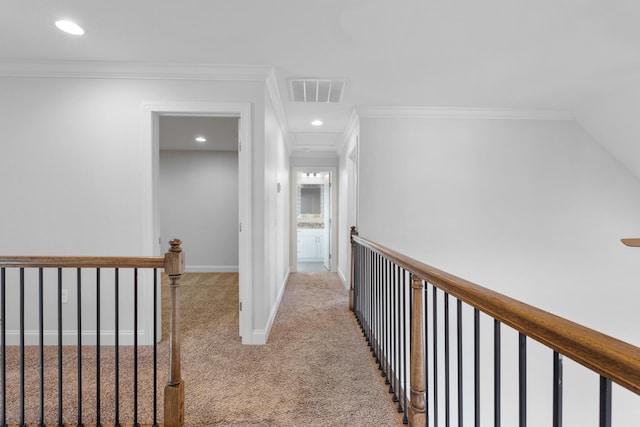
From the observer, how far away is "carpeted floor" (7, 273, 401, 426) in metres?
1.75

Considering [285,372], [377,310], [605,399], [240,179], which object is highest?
[240,179]

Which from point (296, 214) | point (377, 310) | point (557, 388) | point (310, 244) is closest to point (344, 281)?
point (296, 214)

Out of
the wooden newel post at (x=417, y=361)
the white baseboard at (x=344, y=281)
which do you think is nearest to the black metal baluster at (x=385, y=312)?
the wooden newel post at (x=417, y=361)

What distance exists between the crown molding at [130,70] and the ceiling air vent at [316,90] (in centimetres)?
44

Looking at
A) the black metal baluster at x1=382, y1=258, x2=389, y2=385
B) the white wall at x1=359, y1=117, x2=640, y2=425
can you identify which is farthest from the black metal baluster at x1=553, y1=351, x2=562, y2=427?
the white wall at x1=359, y1=117, x2=640, y2=425

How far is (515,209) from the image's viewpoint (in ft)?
12.0

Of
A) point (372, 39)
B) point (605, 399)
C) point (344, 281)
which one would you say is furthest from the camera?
point (344, 281)

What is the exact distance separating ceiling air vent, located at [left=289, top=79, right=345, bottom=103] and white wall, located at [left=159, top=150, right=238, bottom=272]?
9.17 feet

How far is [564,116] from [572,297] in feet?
6.74

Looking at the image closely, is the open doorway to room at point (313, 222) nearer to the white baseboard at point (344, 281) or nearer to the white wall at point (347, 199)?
the white wall at point (347, 199)

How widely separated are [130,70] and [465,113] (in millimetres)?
3340

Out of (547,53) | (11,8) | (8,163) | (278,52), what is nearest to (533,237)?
(547,53)

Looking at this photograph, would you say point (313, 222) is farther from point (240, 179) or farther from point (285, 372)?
point (285, 372)

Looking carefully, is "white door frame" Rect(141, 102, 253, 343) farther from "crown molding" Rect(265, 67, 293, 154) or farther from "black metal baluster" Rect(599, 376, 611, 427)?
"black metal baluster" Rect(599, 376, 611, 427)
